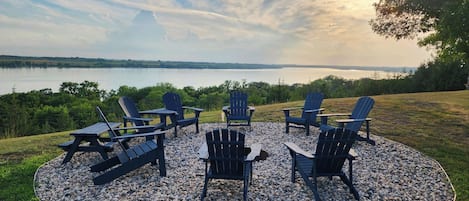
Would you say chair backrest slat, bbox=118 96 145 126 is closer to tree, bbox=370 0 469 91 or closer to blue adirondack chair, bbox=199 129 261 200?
blue adirondack chair, bbox=199 129 261 200

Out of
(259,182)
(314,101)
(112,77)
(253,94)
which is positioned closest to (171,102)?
(314,101)

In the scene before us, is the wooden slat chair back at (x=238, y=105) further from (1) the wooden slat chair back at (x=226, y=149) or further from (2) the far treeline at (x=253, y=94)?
(2) the far treeline at (x=253, y=94)

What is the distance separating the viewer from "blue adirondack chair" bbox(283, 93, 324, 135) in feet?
19.5

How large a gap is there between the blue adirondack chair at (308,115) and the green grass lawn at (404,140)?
1.33 metres

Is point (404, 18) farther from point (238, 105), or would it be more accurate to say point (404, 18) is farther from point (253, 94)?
point (253, 94)

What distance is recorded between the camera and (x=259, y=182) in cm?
349

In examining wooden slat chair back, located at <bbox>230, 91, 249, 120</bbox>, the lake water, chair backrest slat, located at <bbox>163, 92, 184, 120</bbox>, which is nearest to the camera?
chair backrest slat, located at <bbox>163, 92, 184, 120</bbox>

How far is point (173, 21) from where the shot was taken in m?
16.5

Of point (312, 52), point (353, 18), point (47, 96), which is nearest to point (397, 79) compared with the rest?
point (312, 52)

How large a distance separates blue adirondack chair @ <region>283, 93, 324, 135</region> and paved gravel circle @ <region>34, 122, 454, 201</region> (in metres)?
1.32

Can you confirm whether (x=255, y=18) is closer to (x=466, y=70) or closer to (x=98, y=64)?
(x=466, y=70)

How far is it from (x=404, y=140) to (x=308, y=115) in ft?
5.98

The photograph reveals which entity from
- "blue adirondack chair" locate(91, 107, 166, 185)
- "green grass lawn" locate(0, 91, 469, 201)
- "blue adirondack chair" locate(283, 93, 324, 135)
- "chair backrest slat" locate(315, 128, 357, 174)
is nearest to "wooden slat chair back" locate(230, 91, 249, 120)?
"blue adirondack chair" locate(283, 93, 324, 135)

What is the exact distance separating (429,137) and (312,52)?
38.9 ft
